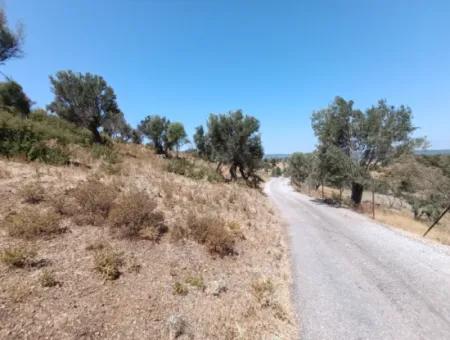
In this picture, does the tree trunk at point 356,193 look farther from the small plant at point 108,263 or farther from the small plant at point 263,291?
the small plant at point 108,263

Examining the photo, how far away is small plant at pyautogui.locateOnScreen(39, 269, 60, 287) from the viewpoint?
3619 millimetres

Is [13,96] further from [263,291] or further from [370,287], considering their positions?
[370,287]

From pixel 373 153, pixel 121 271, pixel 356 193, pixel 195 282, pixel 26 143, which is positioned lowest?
pixel 195 282

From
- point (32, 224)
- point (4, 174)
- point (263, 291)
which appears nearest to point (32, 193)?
point (32, 224)

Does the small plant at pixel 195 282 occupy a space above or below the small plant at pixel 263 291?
above

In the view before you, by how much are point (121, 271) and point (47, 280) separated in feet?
4.00

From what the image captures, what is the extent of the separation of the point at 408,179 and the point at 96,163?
23647mm

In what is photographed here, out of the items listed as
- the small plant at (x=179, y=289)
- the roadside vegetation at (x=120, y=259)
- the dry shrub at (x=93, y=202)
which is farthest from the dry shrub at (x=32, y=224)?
the small plant at (x=179, y=289)

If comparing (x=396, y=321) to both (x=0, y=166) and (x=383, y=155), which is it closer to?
(x=0, y=166)

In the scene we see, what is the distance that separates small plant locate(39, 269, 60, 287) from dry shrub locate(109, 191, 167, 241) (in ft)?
5.92

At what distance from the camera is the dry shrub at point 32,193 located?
592cm

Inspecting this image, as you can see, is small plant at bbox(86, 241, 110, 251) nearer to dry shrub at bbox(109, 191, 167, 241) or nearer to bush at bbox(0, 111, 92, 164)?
dry shrub at bbox(109, 191, 167, 241)

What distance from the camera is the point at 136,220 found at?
20.0 ft

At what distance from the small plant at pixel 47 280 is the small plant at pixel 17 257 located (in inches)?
18.6
